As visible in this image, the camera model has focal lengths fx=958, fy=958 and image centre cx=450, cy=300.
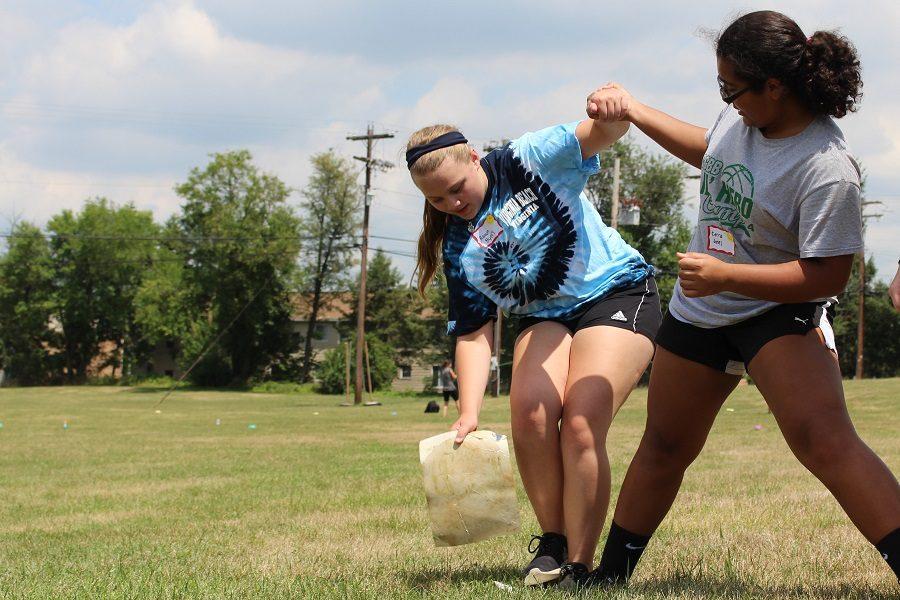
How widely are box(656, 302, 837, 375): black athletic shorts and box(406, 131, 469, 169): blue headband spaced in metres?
1.19

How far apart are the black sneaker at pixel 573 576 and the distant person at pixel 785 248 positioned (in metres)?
0.89

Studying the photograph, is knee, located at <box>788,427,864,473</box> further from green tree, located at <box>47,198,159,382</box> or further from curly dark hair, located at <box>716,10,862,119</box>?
green tree, located at <box>47,198,159,382</box>

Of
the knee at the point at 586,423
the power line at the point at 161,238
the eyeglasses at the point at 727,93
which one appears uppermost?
the power line at the point at 161,238

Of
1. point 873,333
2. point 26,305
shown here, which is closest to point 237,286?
point 26,305

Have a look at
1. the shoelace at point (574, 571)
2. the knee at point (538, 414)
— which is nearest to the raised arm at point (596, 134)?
the knee at point (538, 414)

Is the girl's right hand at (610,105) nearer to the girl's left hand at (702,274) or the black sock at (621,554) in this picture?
the girl's left hand at (702,274)

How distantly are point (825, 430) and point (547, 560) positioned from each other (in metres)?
1.31

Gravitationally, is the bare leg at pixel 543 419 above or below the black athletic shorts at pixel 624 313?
below

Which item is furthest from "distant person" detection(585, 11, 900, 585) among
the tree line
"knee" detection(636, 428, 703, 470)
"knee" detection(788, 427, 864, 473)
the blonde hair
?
the tree line

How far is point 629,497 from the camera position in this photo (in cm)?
395

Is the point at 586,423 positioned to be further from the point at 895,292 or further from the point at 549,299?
the point at 895,292

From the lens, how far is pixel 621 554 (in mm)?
3949

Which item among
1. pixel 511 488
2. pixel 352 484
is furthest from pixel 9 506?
pixel 511 488

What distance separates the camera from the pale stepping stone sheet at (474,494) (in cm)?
404
